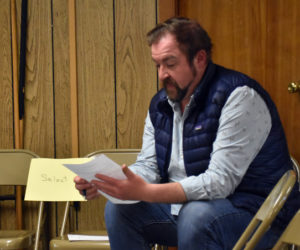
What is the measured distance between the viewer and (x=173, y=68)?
6.65ft

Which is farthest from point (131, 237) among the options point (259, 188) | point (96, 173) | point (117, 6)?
point (117, 6)

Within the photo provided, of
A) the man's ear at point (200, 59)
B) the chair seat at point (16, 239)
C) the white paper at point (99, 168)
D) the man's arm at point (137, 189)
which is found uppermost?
the man's ear at point (200, 59)

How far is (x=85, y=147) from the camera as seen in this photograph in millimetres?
3311

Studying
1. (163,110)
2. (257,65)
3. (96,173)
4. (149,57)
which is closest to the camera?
(96,173)

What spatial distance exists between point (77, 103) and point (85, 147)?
0.30 metres

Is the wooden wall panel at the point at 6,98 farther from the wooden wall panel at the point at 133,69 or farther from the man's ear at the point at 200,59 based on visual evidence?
the man's ear at the point at 200,59

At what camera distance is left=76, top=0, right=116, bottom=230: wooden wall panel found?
3260mm

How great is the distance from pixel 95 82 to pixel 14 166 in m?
0.76

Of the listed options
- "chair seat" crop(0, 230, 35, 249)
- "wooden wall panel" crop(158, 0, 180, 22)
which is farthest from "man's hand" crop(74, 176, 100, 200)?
"wooden wall panel" crop(158, 0, 180, 22)

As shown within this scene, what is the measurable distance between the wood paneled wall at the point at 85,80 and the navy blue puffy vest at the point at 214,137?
4.11 ft

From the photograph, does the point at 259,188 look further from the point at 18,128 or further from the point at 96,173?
the point at 18,128

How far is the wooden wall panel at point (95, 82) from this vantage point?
10.7ft

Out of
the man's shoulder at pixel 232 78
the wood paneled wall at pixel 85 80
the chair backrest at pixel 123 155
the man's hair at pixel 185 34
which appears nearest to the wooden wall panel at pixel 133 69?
the wood paneled wall at pixel 85 80

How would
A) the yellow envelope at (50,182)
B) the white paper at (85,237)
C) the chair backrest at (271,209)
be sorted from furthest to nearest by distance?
the yellow envelope at (50,182) → the white paper at (85,237) → the chair backrest at (271,209)
